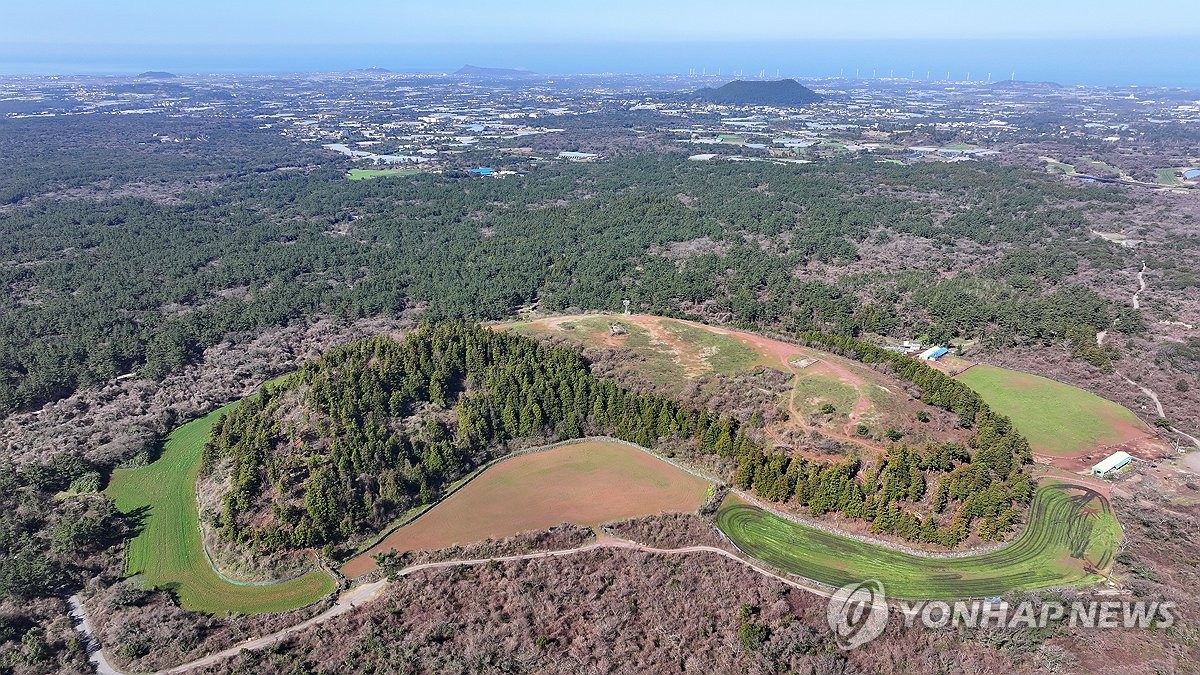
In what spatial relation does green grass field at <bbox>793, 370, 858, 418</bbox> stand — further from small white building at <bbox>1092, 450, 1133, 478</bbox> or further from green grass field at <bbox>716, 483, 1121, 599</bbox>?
small white building at <bbox>1092, 450, 1133, 478</bbox>

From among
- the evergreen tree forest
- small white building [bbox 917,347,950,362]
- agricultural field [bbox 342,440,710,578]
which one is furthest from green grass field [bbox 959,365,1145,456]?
agricultural field [bbox 342,440,710,578]

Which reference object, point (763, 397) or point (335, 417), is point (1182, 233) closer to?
point (763, 397)

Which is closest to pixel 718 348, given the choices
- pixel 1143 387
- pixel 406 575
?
pixel 406 575

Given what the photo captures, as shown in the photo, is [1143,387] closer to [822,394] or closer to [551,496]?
[822,394]

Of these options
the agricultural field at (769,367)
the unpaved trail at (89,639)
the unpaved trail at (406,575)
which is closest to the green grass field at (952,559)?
the unpaved trail at (406,575)

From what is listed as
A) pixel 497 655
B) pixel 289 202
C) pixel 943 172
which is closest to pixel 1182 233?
pixel 943 172

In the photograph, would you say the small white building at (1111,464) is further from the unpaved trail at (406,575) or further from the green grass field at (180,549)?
the green grass field at (180,549)
